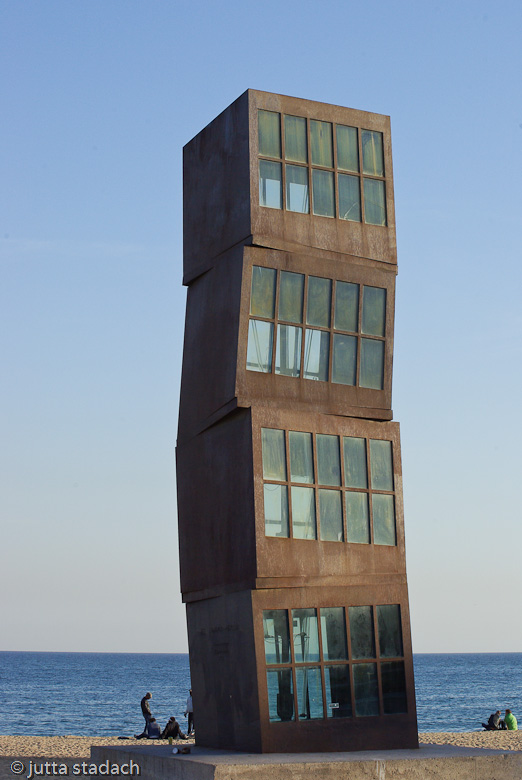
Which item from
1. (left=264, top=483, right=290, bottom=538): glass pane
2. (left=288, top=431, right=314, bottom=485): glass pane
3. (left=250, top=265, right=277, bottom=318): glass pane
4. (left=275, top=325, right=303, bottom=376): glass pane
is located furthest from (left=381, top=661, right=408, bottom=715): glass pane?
(left=250, top=265, right=277, bottom=318): glass pane

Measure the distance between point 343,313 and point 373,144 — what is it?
3245mm

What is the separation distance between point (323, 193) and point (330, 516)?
5.61 metres

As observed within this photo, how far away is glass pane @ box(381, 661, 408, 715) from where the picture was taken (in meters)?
17.9

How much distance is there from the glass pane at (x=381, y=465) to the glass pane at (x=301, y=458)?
Result: 4.03ft

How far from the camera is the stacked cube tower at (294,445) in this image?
1731 centimetres

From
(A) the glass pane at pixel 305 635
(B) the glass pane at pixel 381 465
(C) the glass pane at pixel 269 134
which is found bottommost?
(A) the glass pane at pixel 305 635

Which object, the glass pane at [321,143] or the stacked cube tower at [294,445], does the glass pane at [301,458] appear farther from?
the glass pane at [321,143]

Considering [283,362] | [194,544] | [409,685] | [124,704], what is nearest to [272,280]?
[283,362]

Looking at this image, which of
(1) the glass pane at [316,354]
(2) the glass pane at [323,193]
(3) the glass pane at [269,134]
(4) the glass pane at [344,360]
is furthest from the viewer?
(2) the glass pane at [323,193]

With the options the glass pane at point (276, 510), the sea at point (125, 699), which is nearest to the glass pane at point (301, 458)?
the glass pane at point (276, 510)

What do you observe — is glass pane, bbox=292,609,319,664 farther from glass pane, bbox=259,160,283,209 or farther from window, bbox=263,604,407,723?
glass pane, bbox=259,160,283,209

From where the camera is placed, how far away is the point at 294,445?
17.8m

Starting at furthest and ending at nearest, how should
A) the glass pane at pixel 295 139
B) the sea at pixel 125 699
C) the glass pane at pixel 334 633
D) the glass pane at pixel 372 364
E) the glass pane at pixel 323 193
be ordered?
the sea at pixel 125 699
the glass pane at pixel 372 364
the glass pane at pixel 323 193
the glass pane at pixel 295 139
the glass pane at pixel 334 633

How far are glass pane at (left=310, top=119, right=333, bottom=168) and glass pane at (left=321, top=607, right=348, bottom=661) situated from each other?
25.1ft
